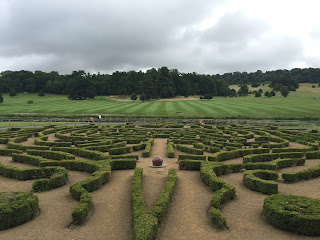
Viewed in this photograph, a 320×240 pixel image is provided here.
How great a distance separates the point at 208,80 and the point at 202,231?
4765 inches

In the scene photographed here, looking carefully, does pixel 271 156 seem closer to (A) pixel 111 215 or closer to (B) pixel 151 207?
(B) pixel 151 207

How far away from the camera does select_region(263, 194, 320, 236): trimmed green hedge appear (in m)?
9.84

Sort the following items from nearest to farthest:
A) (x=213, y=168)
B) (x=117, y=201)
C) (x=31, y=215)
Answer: (x=31, y=215) → (x=117, y=201) → (x=213, y=168)

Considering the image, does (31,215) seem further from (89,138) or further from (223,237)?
(89,138)

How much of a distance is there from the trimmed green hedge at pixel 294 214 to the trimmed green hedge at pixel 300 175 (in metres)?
4.29

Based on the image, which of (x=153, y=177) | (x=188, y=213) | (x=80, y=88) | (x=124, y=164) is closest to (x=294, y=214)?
(x=188, y=213)

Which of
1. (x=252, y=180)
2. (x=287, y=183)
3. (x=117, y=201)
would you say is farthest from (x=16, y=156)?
(x=287, y=183)

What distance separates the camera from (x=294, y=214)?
10.1 metres

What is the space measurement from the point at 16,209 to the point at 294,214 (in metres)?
11.7

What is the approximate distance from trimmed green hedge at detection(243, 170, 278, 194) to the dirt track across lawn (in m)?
0.41

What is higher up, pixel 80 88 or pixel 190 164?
pixel 80 88

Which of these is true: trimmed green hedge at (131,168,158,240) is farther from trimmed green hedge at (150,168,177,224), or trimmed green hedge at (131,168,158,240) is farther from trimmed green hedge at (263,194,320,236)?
trimmed green hedge at (263,194,320,236)

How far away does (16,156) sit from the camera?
2038 cm

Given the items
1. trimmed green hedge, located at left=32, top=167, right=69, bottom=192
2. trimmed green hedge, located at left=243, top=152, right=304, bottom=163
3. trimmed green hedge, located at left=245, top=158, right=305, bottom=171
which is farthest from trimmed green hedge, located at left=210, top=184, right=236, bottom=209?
trimmed green hedge, located at left=32, top=167, right=69, bottom=192
